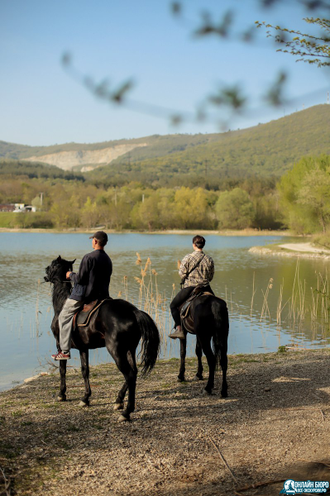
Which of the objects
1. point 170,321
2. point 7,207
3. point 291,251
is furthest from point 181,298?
point 7,207

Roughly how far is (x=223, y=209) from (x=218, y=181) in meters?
87.0

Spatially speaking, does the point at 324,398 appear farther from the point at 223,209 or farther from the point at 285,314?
the point at 223,209

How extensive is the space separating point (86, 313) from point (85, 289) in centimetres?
35

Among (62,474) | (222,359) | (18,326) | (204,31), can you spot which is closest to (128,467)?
(62,474)

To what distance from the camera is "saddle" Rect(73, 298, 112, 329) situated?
6570 millimetres

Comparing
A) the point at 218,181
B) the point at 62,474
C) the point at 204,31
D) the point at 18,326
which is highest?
the point at 218,181

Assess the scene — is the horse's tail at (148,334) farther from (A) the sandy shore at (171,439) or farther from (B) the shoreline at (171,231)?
(B) the shoreline at (171,231)

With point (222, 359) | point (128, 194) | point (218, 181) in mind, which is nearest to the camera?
point (222, 359)

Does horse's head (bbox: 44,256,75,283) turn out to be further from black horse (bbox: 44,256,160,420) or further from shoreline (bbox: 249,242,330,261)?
shoreline (bbox: 249,242,330,261)

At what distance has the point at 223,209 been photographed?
106m

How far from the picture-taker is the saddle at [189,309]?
304 inches
